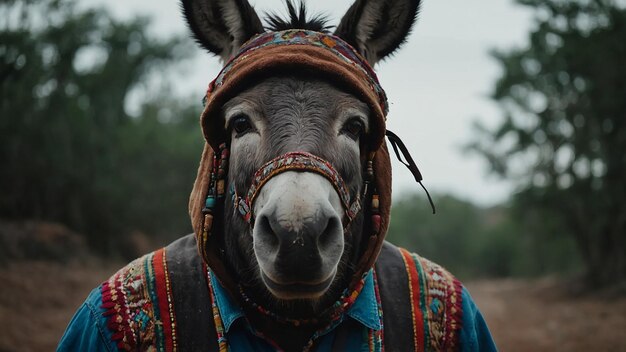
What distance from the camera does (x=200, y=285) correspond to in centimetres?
233

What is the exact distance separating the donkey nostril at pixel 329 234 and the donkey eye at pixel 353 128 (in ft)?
1.72

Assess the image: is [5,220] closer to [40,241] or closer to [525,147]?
[40,241]

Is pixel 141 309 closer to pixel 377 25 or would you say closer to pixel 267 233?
pixel 267 233

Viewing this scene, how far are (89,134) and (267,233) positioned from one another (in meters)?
22.4

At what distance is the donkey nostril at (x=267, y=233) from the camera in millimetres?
1850

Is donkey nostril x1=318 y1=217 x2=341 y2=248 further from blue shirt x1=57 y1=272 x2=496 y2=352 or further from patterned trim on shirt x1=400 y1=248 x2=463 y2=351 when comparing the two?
patterned trim on shirt x1=400 y1=248 x2=463 y2=351

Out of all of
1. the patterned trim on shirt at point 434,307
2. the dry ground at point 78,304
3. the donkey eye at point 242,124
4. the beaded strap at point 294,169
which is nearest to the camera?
the beaded strap at point 294,169

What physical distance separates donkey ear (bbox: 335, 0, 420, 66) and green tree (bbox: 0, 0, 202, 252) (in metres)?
12.6

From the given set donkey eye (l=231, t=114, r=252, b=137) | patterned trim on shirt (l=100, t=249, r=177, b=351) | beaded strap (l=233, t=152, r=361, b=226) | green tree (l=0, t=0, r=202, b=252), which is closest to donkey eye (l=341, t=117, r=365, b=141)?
beaded strap (l=233, t=152, r=361, b=226)

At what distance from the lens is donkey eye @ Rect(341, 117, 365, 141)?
225 cm

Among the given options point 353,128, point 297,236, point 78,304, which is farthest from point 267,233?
point 78,304

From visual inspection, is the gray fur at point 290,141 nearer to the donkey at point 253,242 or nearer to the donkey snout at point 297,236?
the donkey at point 253,242

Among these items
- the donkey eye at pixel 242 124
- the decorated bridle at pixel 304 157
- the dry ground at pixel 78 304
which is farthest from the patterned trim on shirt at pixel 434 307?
Answer: the dry ground at pixel 78 304

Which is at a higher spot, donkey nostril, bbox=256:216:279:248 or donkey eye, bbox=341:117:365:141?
donkey eye, bbox=341:117:365:141
